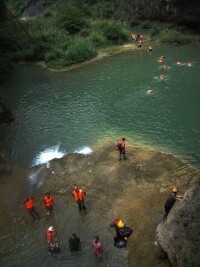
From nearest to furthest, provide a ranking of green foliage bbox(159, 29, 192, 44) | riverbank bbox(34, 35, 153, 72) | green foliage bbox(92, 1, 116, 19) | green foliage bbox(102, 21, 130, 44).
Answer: riverbank bbox(34, 35, 153, 72) → green foliage bbox(159, 29, 192, 44) → green foliage bbox(102, 21, 130, 44) → green foliage bbox(92, 1, 116, 19)

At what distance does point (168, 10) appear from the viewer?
53.7 meters

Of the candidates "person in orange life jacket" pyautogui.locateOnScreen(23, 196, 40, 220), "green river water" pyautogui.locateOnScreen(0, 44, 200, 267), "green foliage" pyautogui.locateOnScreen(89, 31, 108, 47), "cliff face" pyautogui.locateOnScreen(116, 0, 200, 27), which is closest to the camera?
"person in orange life jacket" pyautogui.locateOnScreen(23, 196, 40, 220)

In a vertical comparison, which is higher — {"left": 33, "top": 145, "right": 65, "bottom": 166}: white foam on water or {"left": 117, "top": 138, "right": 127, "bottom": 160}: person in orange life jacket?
{"left": 117, "top": 138, "right": 127, "bottom": 160}: person in orange life jacket

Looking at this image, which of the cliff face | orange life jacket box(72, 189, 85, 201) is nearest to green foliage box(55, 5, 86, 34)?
the cliff face

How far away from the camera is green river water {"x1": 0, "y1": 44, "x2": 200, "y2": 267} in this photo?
792 inches

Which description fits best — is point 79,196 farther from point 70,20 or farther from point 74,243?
point 70,20

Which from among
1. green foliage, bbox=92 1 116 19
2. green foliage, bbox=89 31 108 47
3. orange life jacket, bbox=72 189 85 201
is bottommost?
green foliage, bbox=92 1 116 19

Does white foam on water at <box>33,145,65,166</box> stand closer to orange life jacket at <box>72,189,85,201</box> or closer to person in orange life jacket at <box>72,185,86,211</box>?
person in orange life jacket at <box>72,185,86,211</box>

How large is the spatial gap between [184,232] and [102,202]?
697cm

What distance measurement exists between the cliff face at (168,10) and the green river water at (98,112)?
9050 mm

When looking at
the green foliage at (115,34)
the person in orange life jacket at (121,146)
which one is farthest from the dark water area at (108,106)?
the green foliage at (115,34)

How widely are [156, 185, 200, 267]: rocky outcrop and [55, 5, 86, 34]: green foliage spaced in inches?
1702

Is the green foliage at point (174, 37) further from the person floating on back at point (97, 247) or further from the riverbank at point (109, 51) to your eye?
the person floating on back at point (97, 247)

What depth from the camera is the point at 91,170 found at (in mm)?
22516
